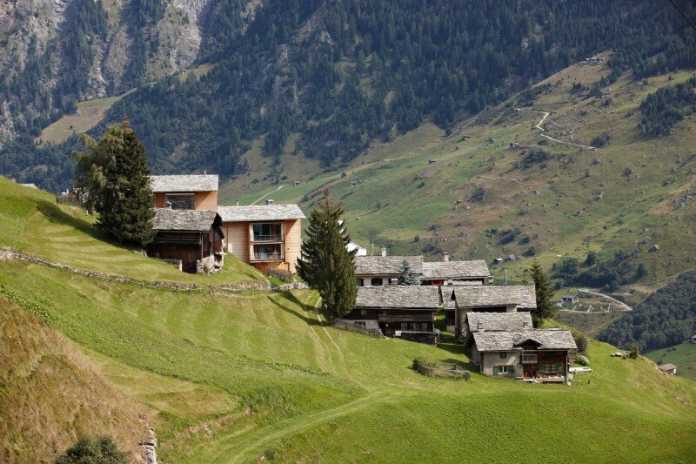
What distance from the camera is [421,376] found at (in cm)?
10000

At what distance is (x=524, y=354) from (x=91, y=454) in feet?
224

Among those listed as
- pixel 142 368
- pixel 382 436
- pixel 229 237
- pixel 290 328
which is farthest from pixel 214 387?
pixel 229 237

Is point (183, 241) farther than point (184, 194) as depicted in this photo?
No

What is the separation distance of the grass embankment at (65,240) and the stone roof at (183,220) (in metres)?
5.04

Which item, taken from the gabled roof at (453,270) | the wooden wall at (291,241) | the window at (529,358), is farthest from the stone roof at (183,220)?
the gabled roof at (453,270)

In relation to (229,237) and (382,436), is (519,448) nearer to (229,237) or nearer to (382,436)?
(382,436)

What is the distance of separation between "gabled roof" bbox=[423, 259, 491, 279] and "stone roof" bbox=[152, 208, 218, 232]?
40.1m

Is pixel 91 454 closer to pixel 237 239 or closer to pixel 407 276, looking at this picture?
pixel 237 239

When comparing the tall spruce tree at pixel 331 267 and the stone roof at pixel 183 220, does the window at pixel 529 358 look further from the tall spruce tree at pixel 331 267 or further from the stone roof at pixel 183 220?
the stone roof at pixel 183 220

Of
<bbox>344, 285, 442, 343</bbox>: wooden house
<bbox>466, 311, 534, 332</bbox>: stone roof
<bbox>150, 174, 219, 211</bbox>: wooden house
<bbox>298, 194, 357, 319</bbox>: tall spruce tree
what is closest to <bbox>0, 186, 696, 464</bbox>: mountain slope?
<bbox>298, 194, 357, 319</bbox>: tall spruce tree

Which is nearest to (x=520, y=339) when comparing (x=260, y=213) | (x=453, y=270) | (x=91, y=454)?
(x=453, y=270)

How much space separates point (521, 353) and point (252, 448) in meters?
53.8

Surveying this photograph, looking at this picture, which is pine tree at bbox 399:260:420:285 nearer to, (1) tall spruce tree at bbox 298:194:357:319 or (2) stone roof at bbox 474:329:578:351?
(1) tall spruce tree at bbox 298:194:357:319

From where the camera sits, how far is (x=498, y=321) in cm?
11806
